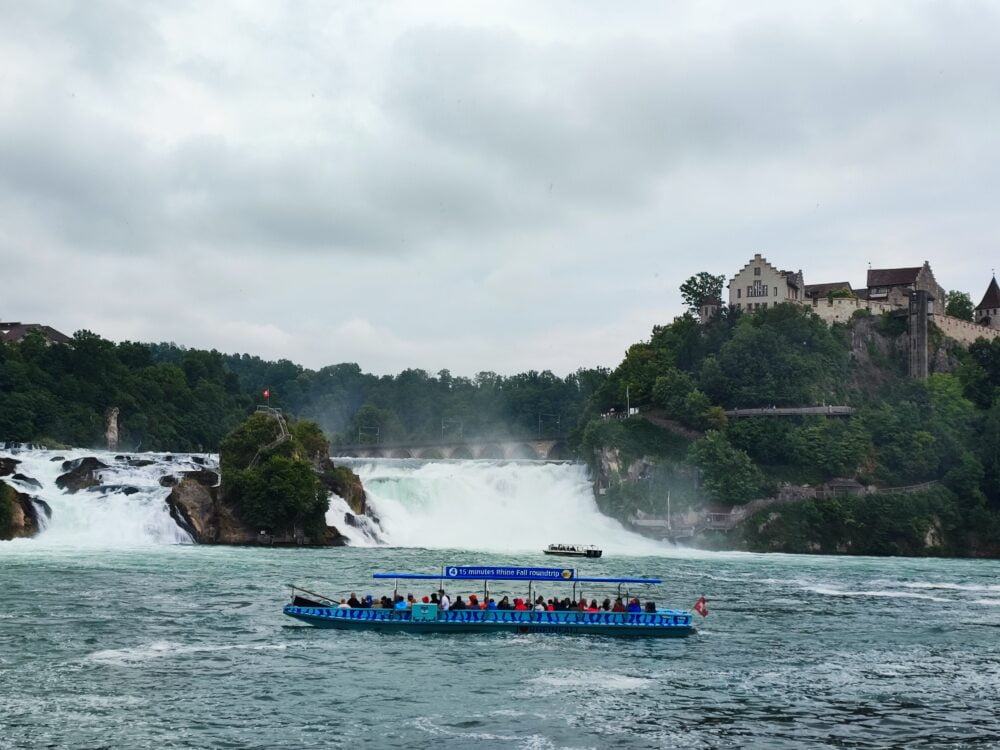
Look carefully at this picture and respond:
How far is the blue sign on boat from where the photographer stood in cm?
6009

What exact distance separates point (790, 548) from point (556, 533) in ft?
80.2

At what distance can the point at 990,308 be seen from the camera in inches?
7092

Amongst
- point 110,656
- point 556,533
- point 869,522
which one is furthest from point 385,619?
point 869,522

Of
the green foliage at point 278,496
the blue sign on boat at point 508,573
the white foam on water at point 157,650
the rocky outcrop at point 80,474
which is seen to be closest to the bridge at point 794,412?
the green foliage at point 278,496

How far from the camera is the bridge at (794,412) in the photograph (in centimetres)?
14000

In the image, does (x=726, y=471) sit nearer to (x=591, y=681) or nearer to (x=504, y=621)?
(x=504, y=621)

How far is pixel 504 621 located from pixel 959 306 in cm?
15220

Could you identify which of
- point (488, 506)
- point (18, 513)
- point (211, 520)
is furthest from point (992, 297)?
point (18, 513)

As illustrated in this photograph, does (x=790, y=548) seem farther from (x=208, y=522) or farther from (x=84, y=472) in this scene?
(x=84, y=472)

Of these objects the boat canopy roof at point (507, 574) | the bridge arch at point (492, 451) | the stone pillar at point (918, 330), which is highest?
the stone pillar at point (918, 330)

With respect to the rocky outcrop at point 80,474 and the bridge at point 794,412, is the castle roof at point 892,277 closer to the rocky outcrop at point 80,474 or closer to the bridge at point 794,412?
the bridge at point 794,412

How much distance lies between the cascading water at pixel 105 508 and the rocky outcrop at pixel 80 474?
1.71ft

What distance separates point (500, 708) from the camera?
4222 cm

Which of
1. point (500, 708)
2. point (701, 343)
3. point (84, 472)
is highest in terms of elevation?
point (701, 343)
